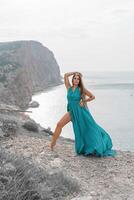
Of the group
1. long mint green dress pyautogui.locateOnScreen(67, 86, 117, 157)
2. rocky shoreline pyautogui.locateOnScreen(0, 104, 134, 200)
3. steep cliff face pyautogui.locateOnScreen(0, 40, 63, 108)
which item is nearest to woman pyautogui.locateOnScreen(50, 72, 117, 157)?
long mint green dress pyautogui.locateOnScreen(67, 86, 117, 157)

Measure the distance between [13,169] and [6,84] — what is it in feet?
288

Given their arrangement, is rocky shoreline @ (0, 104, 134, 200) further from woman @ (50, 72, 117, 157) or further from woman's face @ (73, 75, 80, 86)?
woman's face @ (73, 75, 80, 86)

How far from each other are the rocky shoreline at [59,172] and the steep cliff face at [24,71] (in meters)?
53.2

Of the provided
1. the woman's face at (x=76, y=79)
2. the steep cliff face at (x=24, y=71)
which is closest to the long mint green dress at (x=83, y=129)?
the woman's face at (x=76, y=79)

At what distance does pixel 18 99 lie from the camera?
9581cm

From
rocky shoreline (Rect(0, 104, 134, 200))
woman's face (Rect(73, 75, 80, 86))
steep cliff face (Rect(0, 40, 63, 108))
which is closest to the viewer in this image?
rocky shoreline (Rect(0, 104, 134, 200))

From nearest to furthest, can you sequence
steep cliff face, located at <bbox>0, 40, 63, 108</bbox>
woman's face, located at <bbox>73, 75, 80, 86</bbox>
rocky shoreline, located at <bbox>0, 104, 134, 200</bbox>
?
rocky shoreline, located at <bbox>0, 104, 134, 200</bbox>, woman's face, located at <bbox>73, 75, 80, 86</bbox>, steep cliff face, located at <bbox>0, 40, 63, 108</bbox>

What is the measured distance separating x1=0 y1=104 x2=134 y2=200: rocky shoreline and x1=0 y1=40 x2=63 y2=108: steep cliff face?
53.2 metres

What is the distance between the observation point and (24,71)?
378ft

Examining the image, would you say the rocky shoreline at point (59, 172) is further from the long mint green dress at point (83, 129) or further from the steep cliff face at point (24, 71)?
the steep cliff face at point (24, 71)

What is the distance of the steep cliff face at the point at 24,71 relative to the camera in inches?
3729

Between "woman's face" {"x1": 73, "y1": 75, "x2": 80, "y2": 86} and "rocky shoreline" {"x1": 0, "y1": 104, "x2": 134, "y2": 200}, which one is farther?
"woman's face" {"x1": 73, "y1": 75, "x2": 80, "y2": 86}

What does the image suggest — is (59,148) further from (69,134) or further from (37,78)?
(37,78)

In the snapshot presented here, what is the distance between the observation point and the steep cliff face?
9471 centimetres
